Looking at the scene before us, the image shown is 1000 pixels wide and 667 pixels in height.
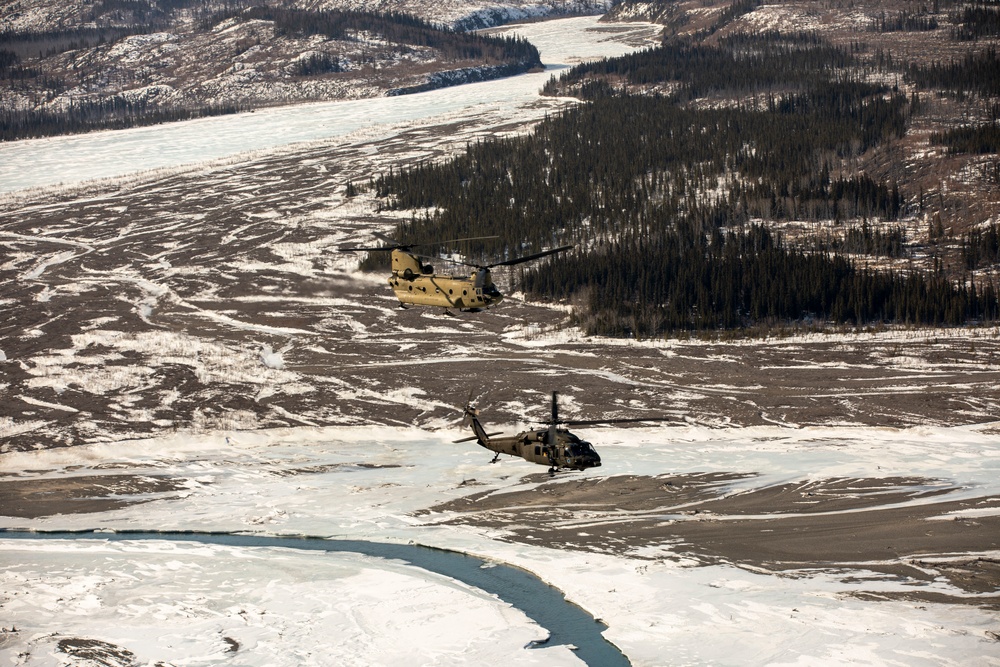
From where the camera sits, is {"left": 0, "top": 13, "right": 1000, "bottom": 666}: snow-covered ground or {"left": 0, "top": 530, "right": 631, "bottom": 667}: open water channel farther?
{"left": 0, "top": 530, "right": 631, "bottom": 667}: open water channel

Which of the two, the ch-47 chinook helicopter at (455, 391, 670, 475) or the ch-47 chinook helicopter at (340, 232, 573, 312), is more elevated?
the ch-47 chinook helicopter at (340, 232, 573, 312)

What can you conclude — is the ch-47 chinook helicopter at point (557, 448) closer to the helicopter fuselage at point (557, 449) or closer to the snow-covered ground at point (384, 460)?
the helicopter fuselage at point (557, 449)

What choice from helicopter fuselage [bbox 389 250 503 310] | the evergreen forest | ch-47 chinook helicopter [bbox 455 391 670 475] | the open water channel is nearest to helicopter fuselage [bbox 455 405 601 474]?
ch-47 chinook helicopter [bbox 455 391 670 475]

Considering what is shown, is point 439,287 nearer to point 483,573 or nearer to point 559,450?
point 559,450

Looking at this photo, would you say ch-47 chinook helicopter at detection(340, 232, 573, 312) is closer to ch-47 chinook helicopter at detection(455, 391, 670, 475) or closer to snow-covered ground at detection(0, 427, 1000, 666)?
ch-47 chinook helicopter at detection(455, 391, 670, 475)

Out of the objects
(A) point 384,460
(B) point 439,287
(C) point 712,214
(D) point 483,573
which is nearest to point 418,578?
(D) point 483,573

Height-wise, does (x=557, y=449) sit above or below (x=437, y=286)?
below

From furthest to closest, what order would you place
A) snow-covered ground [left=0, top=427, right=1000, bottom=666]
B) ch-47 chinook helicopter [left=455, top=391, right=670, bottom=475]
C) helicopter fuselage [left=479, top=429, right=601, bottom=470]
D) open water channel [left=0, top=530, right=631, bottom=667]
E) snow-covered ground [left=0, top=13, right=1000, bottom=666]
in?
1. helicopter fuselage [left=479, top=429, right=601, bottom=470]
2. ch-47 chinook helicopter [left=455, top=391, right=670, bottom=475]
3. open water channel [left=0, top=530, right=631, bottom=667]
4. snow-covered ground [left=0, top=13, right=1000, bottom=666]
5. snow-covered ground [left=0, top=427, right=1000, bottom=666]
